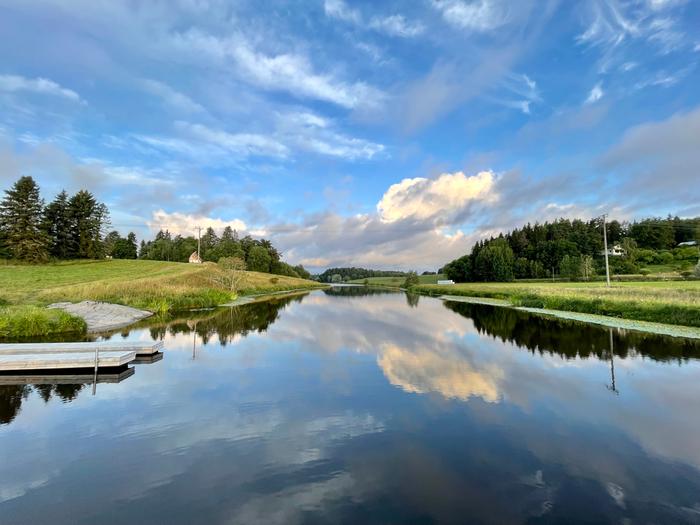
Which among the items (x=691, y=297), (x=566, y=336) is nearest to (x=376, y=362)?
(x=566, y=336)

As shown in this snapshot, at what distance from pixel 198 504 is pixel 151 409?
212 inches

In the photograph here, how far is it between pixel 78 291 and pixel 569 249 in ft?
380

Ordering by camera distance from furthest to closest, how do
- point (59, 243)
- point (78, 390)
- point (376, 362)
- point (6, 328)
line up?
point (59, 243) → point (6, 328) → point (376, 362) → point (78, 390)

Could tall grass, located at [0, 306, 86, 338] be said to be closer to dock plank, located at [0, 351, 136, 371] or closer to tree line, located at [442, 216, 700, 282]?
dock plank, located at [0, 351, 136, 371]

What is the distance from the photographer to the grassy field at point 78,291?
2067cm

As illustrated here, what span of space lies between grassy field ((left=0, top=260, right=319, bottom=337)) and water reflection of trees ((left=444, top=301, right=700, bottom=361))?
87.4ft

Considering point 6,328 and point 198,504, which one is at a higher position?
point 6,328

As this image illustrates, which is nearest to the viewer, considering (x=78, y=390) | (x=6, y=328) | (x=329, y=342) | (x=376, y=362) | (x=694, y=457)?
(x=694, y=457)

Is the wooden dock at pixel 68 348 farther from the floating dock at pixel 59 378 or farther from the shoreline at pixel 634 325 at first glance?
the shoreline at pixel 634 325

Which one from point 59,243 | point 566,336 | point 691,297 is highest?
point 59,243

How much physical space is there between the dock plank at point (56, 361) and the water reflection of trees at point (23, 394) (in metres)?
1.36

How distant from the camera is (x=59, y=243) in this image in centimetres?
6456

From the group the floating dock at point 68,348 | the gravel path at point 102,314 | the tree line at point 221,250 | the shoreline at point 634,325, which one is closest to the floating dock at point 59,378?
the floating dock at point 68,348

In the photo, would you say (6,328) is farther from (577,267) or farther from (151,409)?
(577,267)
